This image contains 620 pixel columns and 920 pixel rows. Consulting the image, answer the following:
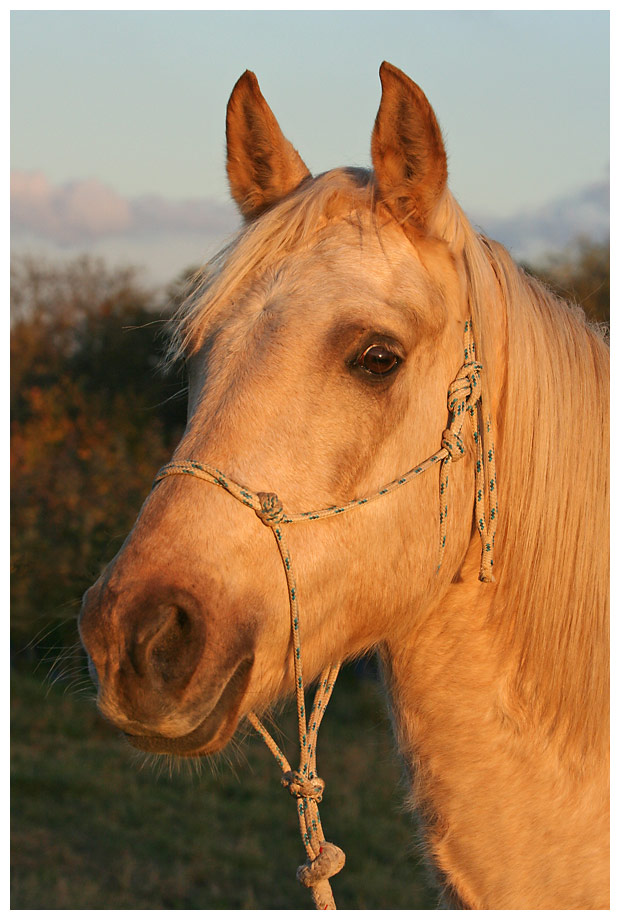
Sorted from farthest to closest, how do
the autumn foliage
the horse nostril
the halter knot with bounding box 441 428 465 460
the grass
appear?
the autumn foliage → the grass → the halter knot with bounding box 441 428 465 460 → the horse nostril

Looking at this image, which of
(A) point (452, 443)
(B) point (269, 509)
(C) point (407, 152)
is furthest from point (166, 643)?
(C) point (407, 152)

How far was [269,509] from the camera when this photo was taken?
170 centimetres

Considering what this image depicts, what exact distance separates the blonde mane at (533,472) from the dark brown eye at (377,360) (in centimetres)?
27

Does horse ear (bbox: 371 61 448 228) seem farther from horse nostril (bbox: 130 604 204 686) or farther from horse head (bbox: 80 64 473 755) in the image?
horse nostril (bbox: 130 604 204 686)

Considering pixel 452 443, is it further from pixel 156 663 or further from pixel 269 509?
pixel 156 663

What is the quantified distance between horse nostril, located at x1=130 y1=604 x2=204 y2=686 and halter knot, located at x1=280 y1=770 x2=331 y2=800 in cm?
48

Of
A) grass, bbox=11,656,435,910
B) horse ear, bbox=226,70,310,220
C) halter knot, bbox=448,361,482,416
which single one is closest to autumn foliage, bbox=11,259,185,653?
grass, bbox=11,656,435,910

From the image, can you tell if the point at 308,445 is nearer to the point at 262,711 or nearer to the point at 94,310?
the point at 262,711

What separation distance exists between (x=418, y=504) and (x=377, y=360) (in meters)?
0.35

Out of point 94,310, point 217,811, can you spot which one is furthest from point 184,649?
point 94,310

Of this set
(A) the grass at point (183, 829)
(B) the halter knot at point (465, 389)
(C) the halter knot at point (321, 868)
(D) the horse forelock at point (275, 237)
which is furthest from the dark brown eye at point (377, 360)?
(A) the grass at point (183, 829)

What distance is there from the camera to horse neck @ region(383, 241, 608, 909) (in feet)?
6.14

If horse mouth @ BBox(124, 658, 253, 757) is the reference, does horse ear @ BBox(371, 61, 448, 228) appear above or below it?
above

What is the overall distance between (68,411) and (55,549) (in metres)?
3.30
